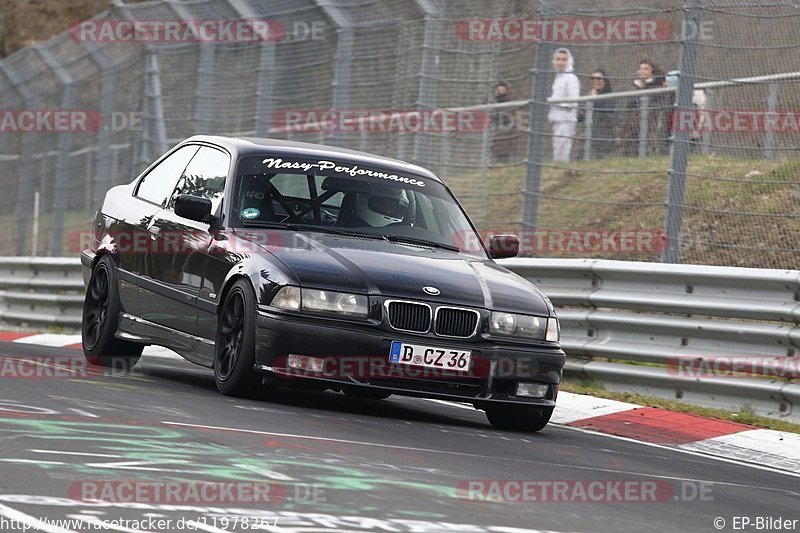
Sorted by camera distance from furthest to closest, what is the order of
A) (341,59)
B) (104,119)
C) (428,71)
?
(104,119) < (341,59) < (428,71)

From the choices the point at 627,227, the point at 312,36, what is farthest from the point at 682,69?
the point at 312,36

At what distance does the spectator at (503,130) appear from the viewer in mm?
12945

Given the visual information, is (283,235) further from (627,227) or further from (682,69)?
(627,227)

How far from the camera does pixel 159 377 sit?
10.0m

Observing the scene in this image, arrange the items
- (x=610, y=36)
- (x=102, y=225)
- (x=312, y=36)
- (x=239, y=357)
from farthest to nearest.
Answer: (x=312, y=36)
(x=610, y=36)
(x=102, y=225)
(x=239, y=357)

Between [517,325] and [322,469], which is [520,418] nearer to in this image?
A: [517,325]

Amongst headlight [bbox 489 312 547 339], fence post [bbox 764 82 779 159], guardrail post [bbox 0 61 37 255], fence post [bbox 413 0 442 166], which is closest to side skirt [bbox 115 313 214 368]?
headlight [bbox 489 312 547 339]

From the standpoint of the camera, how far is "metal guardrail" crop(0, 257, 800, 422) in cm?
994

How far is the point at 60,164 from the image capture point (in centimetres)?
2059

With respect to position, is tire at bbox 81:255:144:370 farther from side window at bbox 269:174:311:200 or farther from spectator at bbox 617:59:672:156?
spectator at bbox 617:59:672:156

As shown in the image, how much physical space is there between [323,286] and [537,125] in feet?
15.9

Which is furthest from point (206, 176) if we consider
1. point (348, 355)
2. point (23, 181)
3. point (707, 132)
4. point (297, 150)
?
point (23, 181)

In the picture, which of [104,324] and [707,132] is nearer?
[104,324]

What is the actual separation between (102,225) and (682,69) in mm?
4206
